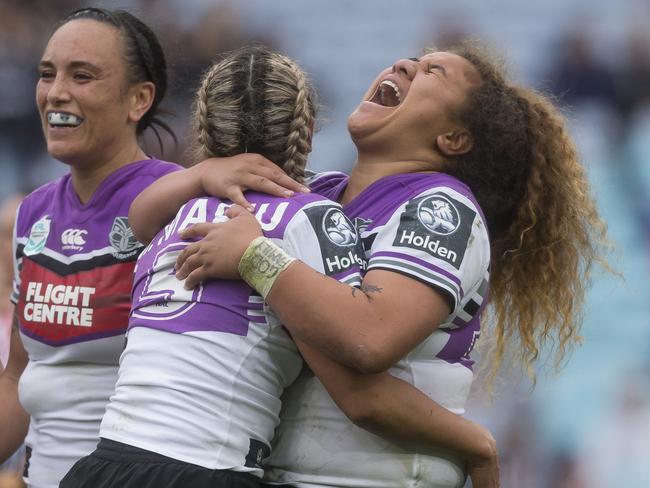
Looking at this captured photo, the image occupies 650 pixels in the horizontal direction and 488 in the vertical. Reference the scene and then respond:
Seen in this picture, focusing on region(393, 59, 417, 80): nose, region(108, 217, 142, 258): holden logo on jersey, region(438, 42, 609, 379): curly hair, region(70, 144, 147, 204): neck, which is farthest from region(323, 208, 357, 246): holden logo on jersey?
region(70, 144, 147, 204): neck

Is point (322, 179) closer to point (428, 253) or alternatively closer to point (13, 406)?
point (428, 253)

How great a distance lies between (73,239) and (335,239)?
36.5 inches

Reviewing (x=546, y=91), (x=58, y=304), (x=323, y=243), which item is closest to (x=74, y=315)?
(x=58, y=304)

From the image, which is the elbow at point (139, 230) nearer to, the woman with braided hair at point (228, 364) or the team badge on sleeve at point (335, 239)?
the woman with braided hair at point (228, 364)

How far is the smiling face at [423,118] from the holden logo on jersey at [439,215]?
264 millimetres

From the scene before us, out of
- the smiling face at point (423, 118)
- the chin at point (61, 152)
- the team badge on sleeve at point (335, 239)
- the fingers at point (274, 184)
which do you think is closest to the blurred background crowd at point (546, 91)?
the chin at point (61, 152)

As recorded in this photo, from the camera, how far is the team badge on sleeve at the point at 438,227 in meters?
2.44

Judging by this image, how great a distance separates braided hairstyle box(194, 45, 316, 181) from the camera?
2.56 metres

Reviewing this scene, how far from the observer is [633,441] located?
237 inches

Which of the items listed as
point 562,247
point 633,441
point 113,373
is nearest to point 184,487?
point 113,373

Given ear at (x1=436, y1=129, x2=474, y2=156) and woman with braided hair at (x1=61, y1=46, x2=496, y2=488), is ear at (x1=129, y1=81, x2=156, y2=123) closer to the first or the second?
woman with braided hair at (x1=61, y1=46, x2=496, y2=488)

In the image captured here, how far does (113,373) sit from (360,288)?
889 millimetres

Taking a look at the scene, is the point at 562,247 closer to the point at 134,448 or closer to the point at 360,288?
the point at 360,288

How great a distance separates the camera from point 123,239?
2982 millimetres
